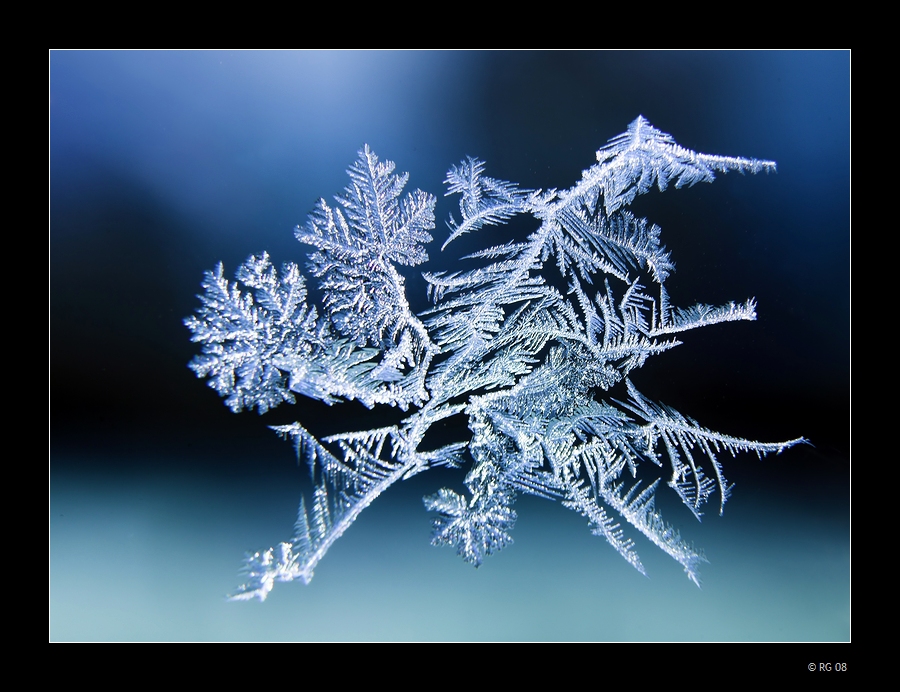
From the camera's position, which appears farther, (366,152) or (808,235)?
(808,235)

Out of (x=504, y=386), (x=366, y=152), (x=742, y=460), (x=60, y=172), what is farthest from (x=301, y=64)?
(x=742, y=460)

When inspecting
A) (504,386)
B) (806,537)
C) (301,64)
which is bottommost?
(806,537)

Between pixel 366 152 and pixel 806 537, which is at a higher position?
pixel 366 152

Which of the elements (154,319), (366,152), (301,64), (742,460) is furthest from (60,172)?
(742,460)

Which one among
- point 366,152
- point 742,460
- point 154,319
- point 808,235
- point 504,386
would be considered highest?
point 366,152

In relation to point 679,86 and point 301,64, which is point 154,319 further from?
point 679,86

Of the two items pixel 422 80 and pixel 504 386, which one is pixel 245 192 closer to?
pixel 422 80
